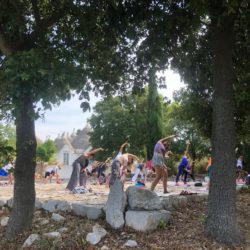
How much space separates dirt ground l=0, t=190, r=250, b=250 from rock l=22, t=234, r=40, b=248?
0.13 metres

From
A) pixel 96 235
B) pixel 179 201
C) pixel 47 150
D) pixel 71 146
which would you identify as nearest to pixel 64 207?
pixel 96 235

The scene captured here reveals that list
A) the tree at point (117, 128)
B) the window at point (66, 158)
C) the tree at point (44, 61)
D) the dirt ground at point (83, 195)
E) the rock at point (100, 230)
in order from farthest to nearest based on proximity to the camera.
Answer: the window at point (66, 158) → the tree at point (117, 128) → the dirt ground at point (83, 195) → the rock at point (100, 230) → the tree at point (44, 61)

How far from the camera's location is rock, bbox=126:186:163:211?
864 centimetres

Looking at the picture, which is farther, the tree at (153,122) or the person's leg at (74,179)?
the tree at (153,122)

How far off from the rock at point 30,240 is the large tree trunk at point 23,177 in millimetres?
380

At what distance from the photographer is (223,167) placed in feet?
24.8

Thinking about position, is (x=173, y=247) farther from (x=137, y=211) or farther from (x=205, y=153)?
(x=205, y=153)

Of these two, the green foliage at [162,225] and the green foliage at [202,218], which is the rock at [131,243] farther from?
the green foliage at [202,218]

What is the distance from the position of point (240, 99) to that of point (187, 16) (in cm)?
303

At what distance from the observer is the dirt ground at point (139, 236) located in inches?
299

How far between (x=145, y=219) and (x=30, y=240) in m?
2.12

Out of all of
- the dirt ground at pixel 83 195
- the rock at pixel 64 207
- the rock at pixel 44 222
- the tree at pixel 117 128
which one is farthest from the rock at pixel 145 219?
the tree at pixel 117 128

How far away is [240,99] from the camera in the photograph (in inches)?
411

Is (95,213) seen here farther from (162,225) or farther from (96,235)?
(162,225)
